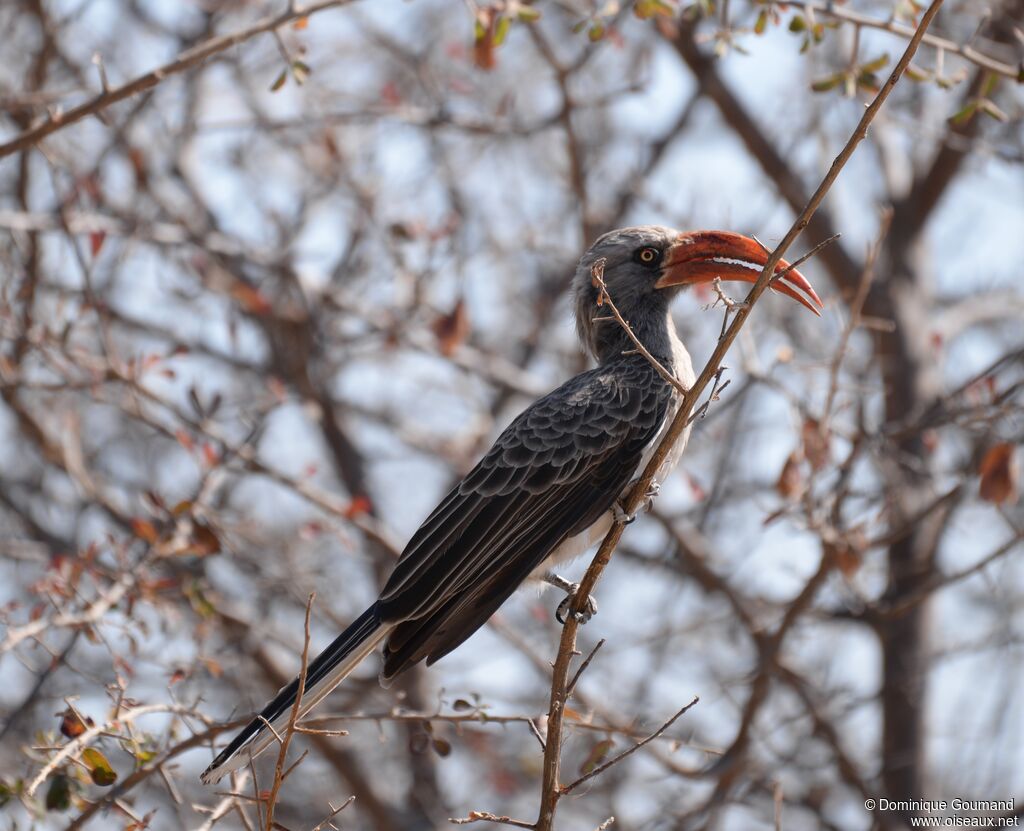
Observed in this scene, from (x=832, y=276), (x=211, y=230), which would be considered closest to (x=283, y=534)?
(x=211, y=230)

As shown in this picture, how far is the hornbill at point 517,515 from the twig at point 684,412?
1.93ft

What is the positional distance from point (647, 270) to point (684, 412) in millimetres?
2232

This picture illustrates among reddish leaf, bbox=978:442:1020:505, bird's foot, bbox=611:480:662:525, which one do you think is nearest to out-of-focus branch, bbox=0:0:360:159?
bird's foot, bbox=611:480:662:525

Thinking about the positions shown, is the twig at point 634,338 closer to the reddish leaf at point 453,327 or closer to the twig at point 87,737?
the twig at point 87,737

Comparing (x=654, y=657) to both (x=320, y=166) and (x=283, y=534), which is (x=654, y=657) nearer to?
(x=283, y=534)

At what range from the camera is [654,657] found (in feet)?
27.3

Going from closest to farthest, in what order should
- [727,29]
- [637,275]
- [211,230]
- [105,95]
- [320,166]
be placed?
[105,95], [727,29], [637,275], [211,230], [320,166]

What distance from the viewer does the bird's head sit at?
500 centimetres

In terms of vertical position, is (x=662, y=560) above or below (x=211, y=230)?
below

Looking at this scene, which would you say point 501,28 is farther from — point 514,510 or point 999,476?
point 999,476

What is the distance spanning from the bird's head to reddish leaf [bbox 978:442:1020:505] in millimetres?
1195

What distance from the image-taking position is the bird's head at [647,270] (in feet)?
16.4

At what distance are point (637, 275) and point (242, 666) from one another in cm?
424

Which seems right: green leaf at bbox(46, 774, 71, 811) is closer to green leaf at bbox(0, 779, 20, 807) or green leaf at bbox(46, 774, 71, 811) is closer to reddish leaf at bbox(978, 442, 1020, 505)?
green leaf at bbox(0, 779, 20, 807)
